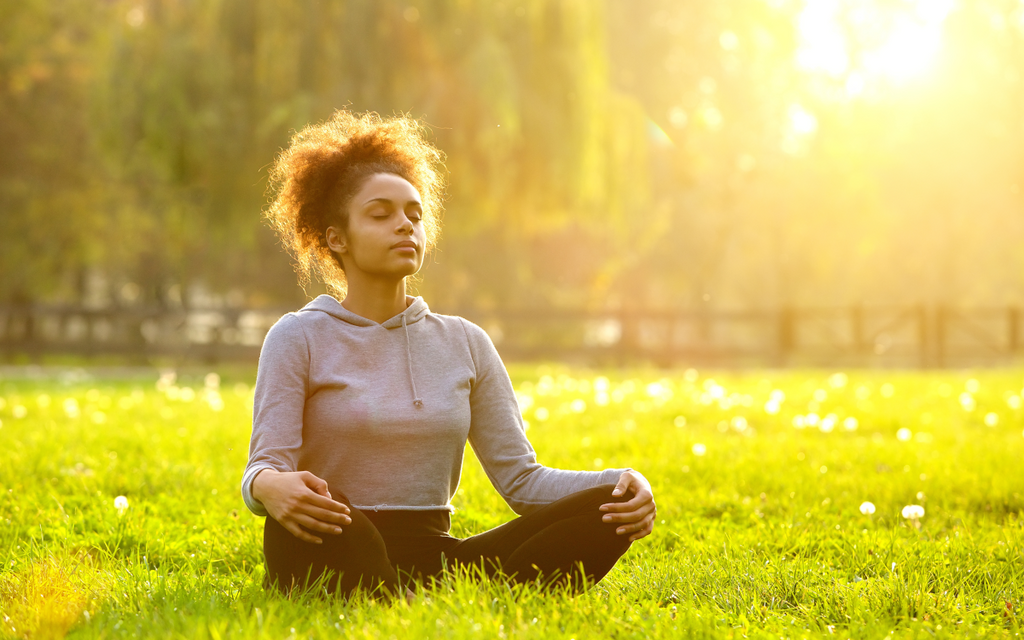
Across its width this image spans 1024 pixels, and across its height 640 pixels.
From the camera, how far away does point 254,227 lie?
1562 cm

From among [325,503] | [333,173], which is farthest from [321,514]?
[333,173]

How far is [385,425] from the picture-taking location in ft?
9.01

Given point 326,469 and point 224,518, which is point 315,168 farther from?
point 224,518

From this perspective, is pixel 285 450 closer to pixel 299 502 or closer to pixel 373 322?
pixel 299 502

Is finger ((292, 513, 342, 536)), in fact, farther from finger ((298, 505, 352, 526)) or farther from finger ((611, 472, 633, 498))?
finger ((611, 472, 633, 498))

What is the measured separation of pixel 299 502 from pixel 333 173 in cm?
106

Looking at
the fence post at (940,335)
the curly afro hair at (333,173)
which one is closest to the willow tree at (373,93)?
the fence post at (940,335)

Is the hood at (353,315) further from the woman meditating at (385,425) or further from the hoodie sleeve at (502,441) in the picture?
the hoodie sleeve at (502,441)

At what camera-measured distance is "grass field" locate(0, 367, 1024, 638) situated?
8.42 feet

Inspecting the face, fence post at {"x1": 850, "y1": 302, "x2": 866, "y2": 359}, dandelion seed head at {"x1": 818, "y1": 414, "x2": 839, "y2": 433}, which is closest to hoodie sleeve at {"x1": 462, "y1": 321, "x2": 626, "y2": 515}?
the face

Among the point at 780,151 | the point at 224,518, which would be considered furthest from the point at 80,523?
the point at 780,151

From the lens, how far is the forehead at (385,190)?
2842 mm

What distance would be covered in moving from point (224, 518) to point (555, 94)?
12.3 metres

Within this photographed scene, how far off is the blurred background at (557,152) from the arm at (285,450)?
16.6 ft
